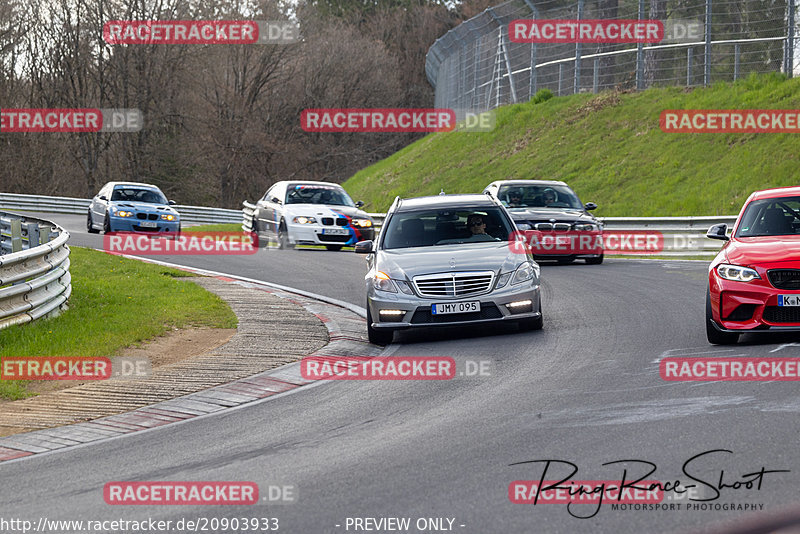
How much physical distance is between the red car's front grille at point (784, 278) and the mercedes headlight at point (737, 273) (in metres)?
0.12

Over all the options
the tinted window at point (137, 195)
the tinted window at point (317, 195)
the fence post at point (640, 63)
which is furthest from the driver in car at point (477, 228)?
the fence post at point (640, 63)

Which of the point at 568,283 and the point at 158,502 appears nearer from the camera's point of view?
the point at 158,502

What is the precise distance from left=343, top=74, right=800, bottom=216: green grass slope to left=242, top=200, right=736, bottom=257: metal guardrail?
248cm

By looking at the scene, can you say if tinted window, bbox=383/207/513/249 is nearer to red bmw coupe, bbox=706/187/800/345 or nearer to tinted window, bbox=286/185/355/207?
red bmw coupe, bbox=706/187/800/345

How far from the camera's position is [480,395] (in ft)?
27.7

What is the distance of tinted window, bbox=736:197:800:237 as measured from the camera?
35.4ft

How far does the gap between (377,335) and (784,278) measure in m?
4.24

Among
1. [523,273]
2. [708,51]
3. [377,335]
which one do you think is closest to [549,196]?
[523,273]

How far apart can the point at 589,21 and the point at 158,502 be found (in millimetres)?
28569

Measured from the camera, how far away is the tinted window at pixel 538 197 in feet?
68.3

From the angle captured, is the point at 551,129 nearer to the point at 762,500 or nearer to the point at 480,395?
the point at 480,395

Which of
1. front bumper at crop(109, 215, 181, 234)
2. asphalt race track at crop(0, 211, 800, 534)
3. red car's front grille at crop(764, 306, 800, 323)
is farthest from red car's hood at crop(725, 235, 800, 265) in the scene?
front bumper at crop(109, 215, 181, 234)

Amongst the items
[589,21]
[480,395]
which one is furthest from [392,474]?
[589,21]

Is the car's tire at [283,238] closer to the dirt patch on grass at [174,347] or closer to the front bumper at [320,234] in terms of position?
the front bumper at [320,234]
